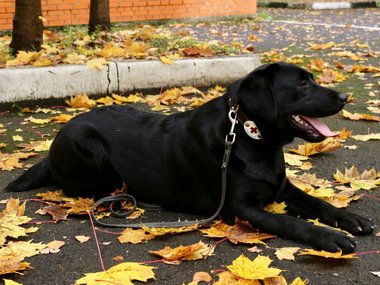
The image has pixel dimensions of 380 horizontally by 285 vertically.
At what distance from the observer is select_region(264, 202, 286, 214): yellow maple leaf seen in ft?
11.3

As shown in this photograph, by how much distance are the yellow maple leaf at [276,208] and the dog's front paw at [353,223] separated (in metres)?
0.36

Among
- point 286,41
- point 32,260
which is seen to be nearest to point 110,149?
point 32,260

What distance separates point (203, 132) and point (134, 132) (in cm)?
54

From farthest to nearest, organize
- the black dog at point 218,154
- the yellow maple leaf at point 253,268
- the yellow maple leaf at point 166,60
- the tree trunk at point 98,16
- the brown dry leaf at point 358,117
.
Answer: the tree trunk at point 98,16 → the yellow maple leaf at point 166,60 → the brown dry leaf at point 358,117 → the black dog at point 218,154 → the yellow maple leaf at point 253,268

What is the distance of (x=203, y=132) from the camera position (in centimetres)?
341

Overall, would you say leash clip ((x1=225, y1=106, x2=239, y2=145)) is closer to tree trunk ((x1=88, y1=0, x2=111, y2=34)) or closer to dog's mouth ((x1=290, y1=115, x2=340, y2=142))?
dog's mouth ((x1=290, y1=115, x2=340, y2=142))

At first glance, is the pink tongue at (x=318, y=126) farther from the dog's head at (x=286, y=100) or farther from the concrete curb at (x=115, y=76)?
the concrete curb at (x=115, y=76)

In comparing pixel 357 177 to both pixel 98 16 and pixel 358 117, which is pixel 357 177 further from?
pixel 98 16

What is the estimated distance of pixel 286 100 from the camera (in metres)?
3.24

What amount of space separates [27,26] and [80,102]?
5.17ft

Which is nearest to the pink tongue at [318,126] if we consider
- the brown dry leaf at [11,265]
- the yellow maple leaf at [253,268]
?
the yellow maple leaf at [253,268]

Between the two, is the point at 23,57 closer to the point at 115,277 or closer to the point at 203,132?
the point at 203,132

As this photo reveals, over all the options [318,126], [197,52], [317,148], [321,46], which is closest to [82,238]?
[318,126]

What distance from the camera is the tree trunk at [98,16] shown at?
9734mm
